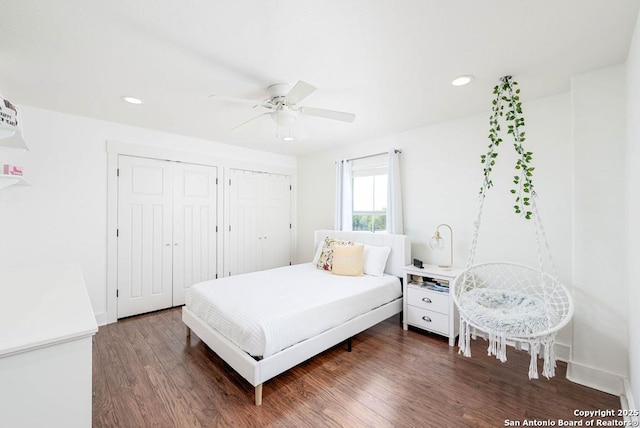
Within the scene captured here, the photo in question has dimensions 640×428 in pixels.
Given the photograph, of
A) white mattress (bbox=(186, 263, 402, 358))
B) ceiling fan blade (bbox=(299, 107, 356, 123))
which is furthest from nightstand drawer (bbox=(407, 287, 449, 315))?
ceiling fan blade (bbox=(299, 107, 356, 123))

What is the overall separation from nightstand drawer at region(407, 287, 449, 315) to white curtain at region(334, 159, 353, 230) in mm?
1589

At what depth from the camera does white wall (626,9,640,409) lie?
1.58 meters

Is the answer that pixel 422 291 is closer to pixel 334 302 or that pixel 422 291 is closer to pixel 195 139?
pixel 334 302

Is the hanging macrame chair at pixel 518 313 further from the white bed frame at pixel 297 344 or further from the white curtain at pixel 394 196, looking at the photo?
the white curtain at pixel 394 196

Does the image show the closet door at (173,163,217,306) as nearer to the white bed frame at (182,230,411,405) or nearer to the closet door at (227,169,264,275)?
the closet door at (227,169,264,275)

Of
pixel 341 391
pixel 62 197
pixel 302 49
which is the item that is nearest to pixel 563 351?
pixel 341 391

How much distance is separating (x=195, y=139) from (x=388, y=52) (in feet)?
10.4

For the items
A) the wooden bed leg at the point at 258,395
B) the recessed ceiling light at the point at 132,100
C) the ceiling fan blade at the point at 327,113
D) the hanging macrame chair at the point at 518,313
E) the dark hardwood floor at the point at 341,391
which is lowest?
the dark hardwood floor at the point at 341,391

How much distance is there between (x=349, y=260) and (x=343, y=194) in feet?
4.26

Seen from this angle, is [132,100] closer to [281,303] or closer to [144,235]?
[144,235]

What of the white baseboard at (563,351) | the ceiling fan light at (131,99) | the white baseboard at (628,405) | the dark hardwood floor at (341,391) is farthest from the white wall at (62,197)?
the white baseboard at (563,351)

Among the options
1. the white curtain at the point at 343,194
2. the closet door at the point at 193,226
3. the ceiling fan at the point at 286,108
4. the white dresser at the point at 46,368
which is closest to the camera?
the white dresser at the point at 46,368

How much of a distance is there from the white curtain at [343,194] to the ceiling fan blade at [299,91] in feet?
7.52

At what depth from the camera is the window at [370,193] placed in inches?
161
